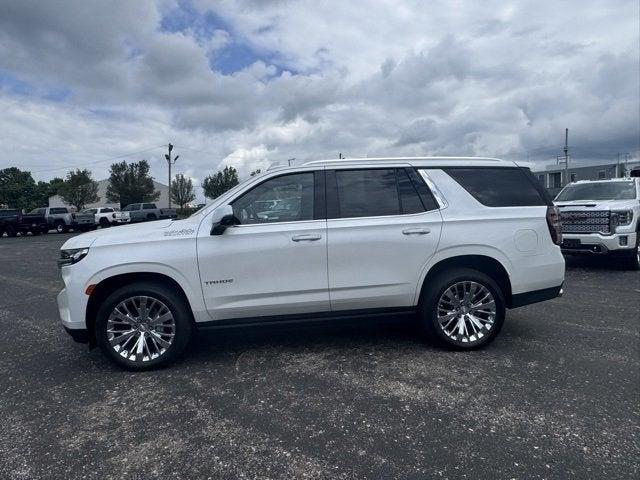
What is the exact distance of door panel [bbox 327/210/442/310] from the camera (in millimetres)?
4098

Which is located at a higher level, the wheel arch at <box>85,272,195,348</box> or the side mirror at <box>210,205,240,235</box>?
the side mirror at <box>210,205,240,235</box>

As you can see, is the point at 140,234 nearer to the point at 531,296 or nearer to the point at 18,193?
the point at 531,296

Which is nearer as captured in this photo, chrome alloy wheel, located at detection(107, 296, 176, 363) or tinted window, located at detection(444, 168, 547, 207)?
chrome alloy wheel, located at detection(107, 296, 176, 363)

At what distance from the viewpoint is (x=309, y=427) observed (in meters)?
3.03

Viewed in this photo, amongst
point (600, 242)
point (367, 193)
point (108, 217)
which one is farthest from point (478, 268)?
point (108, 217)

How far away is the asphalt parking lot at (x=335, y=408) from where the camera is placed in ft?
8.64

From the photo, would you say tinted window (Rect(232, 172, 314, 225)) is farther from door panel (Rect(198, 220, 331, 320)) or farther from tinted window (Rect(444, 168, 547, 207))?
tinted window (Rect(444, 168, 547, 207))

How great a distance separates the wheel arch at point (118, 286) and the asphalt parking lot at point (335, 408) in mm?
493

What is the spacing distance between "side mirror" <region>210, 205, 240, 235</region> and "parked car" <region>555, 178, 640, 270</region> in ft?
25.2

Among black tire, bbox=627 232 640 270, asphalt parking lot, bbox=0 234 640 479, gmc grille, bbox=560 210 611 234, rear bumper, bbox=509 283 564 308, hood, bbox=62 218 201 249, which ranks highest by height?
hood, bbox=62 218 201 249

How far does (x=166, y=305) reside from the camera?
13.0 feet

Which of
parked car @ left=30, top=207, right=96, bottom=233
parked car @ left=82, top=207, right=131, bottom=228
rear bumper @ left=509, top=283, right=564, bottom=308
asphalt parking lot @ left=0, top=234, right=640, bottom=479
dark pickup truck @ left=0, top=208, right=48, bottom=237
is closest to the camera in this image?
asphalt parking lot @ left=0, top=234, right=640, bottom=479

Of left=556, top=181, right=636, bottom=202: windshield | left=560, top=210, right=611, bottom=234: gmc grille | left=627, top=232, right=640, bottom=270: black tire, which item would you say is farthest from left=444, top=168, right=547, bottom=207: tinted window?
left=556, top=181, right=636, bottom=202: windshield

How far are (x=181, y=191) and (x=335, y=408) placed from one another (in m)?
62.6
